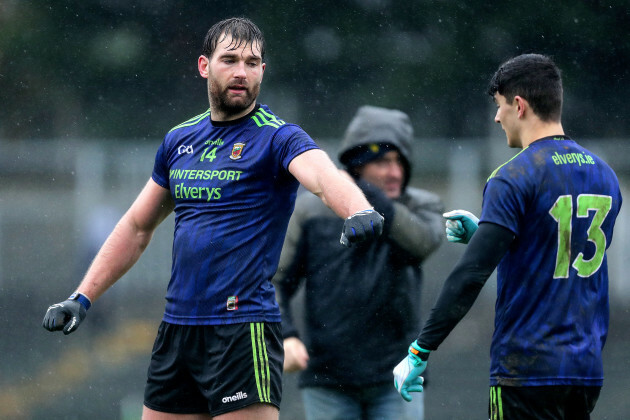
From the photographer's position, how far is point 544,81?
3000 millimetres

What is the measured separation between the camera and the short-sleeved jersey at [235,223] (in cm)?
317

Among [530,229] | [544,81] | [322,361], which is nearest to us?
[530,229]

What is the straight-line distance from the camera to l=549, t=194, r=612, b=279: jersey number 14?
2.80m

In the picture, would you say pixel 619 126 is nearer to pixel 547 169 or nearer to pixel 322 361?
pixel 322 361

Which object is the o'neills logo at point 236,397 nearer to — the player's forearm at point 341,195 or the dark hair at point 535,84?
the player's forearm at point 341,195

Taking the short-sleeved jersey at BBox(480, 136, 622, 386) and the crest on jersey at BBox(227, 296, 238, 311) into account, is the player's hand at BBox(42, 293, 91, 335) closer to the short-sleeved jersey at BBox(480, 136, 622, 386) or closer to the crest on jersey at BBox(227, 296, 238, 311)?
the crest on jersey at BBox(227, 296, 238, 311)

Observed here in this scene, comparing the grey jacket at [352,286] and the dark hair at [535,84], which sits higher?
the dark hair at [535,84]

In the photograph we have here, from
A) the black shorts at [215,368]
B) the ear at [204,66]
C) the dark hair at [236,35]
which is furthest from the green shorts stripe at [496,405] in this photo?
the ear at [204,66]

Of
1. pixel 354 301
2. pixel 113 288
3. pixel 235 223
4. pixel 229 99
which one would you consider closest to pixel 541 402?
pixel 235 223

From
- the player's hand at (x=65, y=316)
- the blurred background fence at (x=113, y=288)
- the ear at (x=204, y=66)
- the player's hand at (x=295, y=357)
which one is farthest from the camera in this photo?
the blurred background fence at (x=113, y=288)

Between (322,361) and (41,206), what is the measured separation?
11.7ft

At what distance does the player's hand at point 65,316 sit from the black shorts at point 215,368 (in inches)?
12.9

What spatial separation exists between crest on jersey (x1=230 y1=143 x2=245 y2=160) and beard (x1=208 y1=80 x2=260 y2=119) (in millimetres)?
142

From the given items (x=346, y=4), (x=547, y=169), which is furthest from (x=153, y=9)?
(x=547, y=169)
